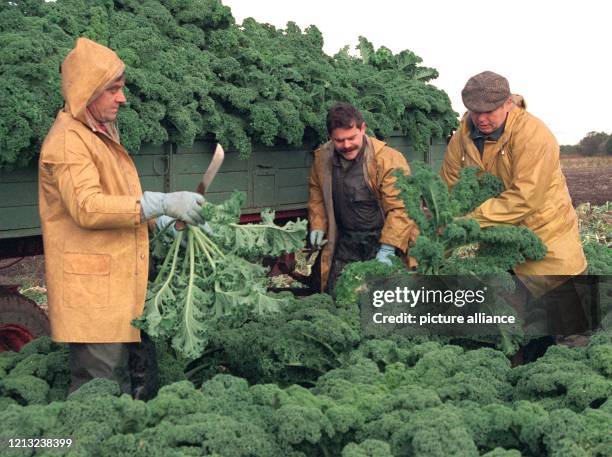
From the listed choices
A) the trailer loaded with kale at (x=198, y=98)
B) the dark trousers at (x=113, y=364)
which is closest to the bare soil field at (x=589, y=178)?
the trailer loaded with kale at (x=198, y=98)

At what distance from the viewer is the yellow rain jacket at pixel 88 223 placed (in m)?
5.15

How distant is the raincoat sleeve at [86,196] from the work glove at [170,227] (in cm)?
48

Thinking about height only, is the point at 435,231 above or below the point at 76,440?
above

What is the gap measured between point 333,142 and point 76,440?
3894 millimetres

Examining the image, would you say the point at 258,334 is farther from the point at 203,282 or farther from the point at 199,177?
the point at 199,177

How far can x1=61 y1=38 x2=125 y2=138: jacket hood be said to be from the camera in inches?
206

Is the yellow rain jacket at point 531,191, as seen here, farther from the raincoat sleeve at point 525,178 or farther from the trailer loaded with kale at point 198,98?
the trailer loaded with kale at point 198,98

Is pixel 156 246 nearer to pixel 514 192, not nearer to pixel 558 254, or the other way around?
pixel 514 192

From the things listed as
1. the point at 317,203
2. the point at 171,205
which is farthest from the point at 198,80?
the point at 171,205

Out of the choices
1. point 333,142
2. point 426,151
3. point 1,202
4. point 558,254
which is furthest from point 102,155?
point 426,151

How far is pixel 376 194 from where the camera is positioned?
7945mm

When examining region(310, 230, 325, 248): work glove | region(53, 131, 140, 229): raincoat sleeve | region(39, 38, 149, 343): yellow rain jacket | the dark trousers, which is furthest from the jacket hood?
region(310, 230, 325, 248): work glove

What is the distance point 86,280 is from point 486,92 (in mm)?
2962

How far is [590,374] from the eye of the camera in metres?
5.37
